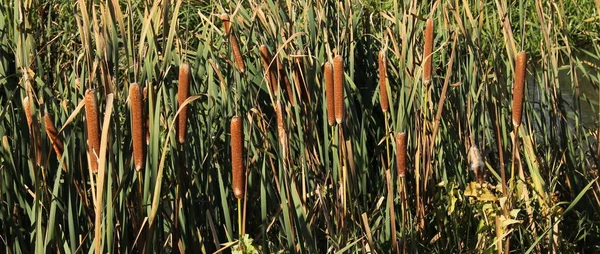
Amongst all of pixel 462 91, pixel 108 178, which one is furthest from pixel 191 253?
pixel 462 91

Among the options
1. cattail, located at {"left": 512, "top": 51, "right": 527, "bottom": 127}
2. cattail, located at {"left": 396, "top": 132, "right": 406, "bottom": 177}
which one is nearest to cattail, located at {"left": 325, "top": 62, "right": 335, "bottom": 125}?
cattail, located at {"left": 396, "top": 132, "right": 406, "bottom": 177}

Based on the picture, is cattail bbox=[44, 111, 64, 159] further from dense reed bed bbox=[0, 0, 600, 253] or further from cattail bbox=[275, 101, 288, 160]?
cattail bbox=[275, 101, 288, 160]

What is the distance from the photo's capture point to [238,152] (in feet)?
5.32

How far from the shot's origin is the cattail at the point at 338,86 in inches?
67.9

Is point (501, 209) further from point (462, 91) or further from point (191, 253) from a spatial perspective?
point (191, 253)

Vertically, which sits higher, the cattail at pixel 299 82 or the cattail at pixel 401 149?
the cattail at pixel 299 82

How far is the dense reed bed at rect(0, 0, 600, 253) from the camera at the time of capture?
1855 millimetres

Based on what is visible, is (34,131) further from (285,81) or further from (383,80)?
(383,80)

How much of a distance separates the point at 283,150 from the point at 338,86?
27 cm

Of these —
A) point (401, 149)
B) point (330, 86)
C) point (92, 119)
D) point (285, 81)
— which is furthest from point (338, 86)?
point (92, 119)

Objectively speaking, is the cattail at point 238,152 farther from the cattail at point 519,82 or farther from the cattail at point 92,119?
the cattail at point 519,82

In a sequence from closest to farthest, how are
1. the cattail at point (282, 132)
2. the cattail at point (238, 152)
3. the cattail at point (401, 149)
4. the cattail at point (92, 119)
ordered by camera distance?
the cattail at point (92, 119) < the cattail at point (238, 152) < the cattail at point (401, 149) < the cattail at point (282, 132)

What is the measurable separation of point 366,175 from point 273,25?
473mm

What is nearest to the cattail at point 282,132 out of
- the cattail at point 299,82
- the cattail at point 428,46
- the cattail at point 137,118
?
the cattail at point 299,82
